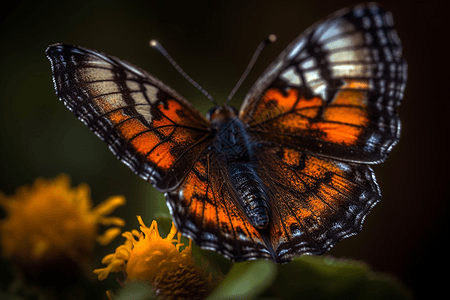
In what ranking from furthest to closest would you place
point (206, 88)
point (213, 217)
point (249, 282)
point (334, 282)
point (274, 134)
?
point (206, 88) → point (274, 134) → point (213, 217) → point (334, 282) → point (249, 282)

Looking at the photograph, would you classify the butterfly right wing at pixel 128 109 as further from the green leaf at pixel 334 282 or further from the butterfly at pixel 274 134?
the green leaf at pixel 334 282

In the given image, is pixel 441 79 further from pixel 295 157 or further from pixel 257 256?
pixel 257 256

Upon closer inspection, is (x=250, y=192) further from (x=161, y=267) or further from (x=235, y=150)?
(x=161, y=267)

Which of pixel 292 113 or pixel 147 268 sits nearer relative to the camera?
pixel 147 268

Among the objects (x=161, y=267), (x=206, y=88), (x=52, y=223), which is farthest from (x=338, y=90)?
(x=52, y=223)

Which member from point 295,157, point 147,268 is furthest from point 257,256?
point 295,157

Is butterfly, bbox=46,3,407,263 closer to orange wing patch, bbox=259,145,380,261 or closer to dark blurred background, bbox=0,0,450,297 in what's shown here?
orange wing patch, bbox=259,145,380,261
